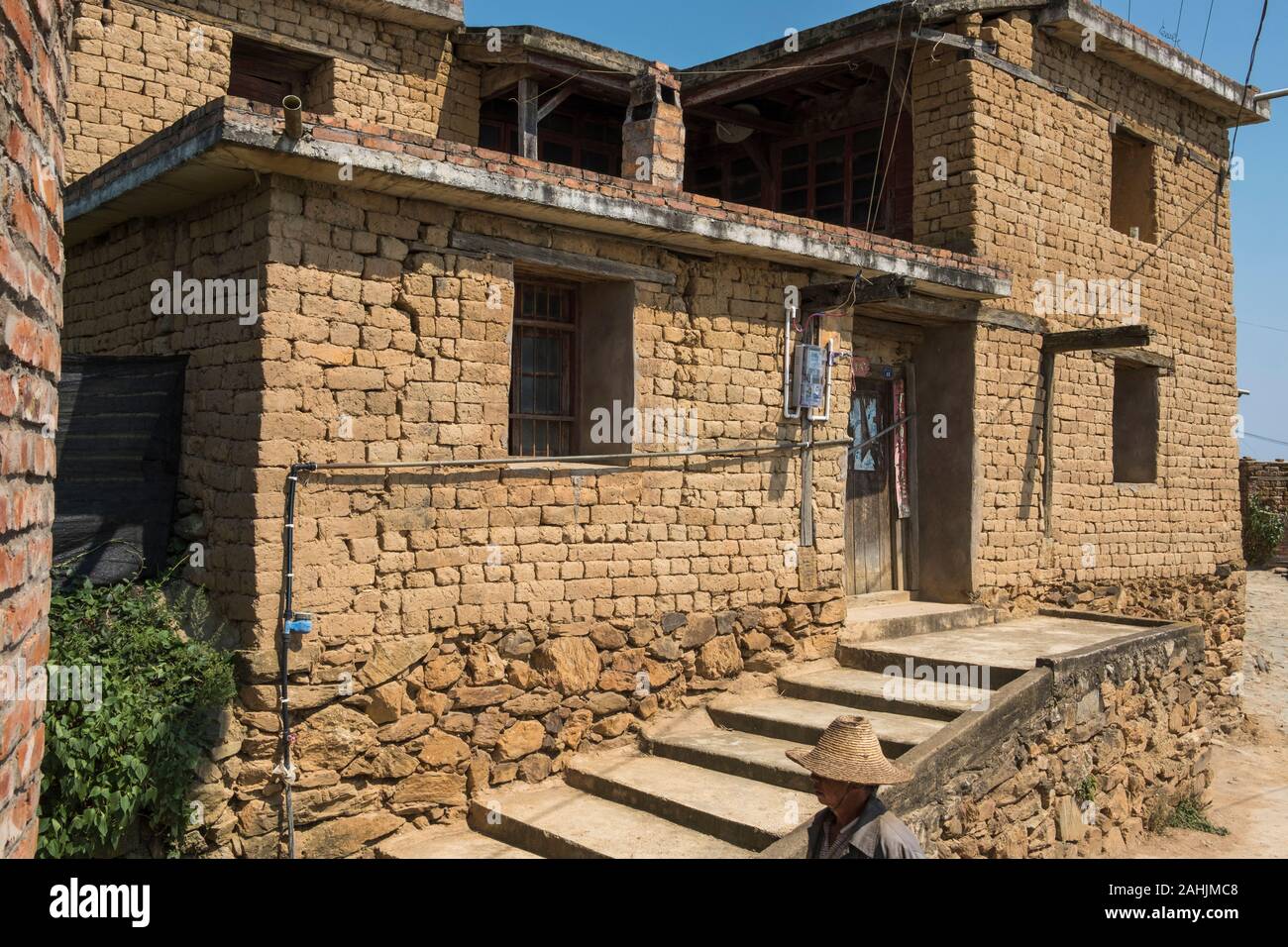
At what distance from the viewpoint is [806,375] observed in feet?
29.6

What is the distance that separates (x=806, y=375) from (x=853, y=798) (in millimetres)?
5168

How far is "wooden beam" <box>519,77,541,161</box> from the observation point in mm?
10797

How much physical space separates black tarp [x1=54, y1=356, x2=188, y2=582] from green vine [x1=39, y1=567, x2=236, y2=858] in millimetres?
375

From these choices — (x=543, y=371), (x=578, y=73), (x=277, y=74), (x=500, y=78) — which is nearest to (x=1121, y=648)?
(x=543, y=371)

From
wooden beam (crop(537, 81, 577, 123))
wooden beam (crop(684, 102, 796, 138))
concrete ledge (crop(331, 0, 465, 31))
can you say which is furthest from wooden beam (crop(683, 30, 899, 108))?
concrete ledge (crop(331, 0, 465, 31))

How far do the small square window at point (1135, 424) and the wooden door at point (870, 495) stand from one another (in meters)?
3.77

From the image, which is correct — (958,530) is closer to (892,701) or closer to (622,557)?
(892,701)

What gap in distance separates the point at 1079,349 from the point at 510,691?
24.3 feet

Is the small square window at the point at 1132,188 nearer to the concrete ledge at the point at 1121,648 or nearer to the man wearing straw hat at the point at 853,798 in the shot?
the concrete ledge at the point at 1121,648

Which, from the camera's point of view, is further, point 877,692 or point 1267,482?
point 1267,482

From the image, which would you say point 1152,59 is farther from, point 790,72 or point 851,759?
point 851,759

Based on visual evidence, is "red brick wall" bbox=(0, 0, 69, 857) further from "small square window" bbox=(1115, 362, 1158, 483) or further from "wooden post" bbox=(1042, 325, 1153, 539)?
"small square window" bbox=(1115, 362, 1158, 483)
